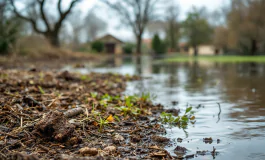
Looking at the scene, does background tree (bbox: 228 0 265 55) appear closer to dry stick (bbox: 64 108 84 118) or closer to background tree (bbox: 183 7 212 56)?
background tree (bbox: 183 7 212 56)

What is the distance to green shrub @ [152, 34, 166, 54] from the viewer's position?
58.4 metres

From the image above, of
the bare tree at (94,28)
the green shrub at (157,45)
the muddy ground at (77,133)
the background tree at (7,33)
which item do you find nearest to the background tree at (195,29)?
the green shrub at (157,45)

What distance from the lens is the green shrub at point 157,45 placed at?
5844 centimetres

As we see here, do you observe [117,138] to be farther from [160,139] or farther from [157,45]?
[157,45]

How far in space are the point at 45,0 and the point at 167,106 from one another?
25801 mm

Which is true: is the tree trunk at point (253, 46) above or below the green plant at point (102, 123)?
above

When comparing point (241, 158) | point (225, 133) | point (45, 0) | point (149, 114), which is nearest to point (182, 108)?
point (149, 114)

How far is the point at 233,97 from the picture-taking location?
5.39m

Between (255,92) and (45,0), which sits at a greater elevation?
(45,0)

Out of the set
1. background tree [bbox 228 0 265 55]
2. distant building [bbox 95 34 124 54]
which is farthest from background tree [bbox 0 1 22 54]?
distant building [bbox 95 34 124 54]

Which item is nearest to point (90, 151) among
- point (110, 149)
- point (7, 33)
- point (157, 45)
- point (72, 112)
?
point (110, 149)

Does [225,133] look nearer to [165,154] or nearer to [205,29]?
[165,154]

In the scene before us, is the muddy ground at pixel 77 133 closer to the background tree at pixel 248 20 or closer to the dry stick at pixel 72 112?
the dry stick at pixel 72 112

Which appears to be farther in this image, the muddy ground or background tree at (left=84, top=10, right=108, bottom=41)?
background tree at (left=84, top=10, right=108, bottom=41)
